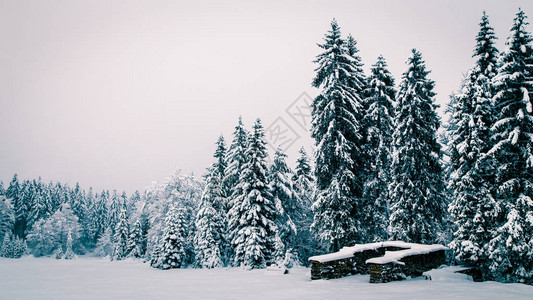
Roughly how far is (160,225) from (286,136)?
20619mm

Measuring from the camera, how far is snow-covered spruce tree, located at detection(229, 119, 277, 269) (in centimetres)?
2669

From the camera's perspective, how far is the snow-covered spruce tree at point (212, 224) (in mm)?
30839

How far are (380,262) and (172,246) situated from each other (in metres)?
24.6

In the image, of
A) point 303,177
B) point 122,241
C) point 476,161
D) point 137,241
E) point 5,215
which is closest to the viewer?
point 476,161

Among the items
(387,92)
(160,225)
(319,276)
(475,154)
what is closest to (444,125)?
(387,92)

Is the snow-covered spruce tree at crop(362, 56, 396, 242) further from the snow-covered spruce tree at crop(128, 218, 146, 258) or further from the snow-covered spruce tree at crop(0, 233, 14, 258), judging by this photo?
the snow-covered spruce tree at crop(0, 233, 14, 258)

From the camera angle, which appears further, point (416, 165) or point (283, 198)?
point (283, 198)

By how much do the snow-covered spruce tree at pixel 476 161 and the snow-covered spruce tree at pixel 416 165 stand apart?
9.49ft

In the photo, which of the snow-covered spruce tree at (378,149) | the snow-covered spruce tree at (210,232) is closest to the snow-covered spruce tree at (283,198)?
the snow-covered spruce tree at (210,232)

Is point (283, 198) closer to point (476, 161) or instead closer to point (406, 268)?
point (476, 161)

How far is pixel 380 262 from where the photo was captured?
1226 centimetres

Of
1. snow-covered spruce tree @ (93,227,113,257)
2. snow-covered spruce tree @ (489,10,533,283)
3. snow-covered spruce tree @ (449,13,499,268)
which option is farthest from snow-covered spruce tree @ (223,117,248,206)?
snow-covered spruce tree @ (93,227,113,257)

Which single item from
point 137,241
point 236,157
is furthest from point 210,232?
point 137,241

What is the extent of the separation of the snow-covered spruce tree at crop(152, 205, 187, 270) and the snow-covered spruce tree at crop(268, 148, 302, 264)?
406 inches
